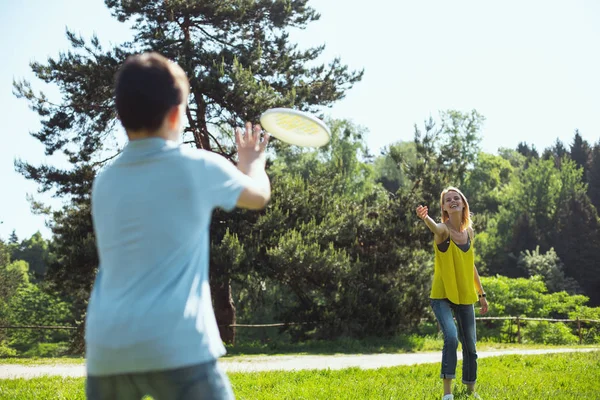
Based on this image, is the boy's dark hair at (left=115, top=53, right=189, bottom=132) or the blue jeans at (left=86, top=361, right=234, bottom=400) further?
the boy's dark hair at (left=115, top=53, right=189, bottom=132)

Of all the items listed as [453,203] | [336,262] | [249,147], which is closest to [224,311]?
[336,262]

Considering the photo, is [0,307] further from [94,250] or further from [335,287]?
[335,287]

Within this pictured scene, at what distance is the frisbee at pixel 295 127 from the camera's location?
4242 mm

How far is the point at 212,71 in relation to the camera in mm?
19375

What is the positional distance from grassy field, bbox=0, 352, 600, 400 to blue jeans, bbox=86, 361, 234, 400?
487cm

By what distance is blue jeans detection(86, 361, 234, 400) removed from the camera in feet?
7.53

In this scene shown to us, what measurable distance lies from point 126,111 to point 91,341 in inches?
35.4

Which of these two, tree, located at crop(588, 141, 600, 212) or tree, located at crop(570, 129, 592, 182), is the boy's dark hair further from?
tree, located at crop(570, 129, 592, 182)

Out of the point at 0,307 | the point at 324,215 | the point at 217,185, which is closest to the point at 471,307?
the point at 217,185

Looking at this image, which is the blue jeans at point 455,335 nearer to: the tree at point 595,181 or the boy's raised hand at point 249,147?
the boy's raised hand at point 249,147

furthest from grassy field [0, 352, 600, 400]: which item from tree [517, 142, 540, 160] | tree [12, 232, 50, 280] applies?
tree [517, 142, 540, 160]

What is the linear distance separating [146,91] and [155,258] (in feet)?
2.13

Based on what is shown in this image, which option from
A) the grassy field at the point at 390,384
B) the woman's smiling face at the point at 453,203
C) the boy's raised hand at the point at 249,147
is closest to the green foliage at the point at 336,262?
the grassy field at the point at 390,384

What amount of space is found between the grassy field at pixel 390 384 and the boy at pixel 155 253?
4.96 meters
